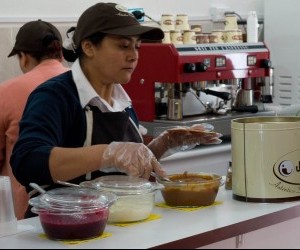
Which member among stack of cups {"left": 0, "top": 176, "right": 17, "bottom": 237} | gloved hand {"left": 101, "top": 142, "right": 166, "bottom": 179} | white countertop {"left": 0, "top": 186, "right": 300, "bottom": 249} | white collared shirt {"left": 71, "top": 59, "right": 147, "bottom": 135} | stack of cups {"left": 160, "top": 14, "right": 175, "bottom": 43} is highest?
stack of cups {"left": 160, "top": 14, "right": 175, "bottom": 43}

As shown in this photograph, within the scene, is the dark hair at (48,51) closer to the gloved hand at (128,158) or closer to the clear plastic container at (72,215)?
the gloved hand at (128,158)

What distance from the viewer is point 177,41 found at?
4508mm

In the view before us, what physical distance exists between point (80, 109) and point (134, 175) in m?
0.48

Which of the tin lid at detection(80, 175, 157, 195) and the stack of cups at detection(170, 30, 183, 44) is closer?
the tin lid at detection(80, 175, 157, 195)

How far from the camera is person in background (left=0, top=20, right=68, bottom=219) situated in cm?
356

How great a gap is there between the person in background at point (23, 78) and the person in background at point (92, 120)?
812 mm

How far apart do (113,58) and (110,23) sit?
14 centimetres

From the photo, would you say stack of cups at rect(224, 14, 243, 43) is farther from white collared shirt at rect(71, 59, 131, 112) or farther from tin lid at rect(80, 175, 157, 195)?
tin lid at rect(80, 175, 157, 195)

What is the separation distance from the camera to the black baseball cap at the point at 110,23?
2.66 meters

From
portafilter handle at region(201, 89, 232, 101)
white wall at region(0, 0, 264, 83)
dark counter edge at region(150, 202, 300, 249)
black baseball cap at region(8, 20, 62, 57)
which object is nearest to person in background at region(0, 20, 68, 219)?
black baseball cap at region(8, 20, 62, 57)

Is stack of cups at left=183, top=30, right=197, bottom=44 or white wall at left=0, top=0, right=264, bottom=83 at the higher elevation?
white wall at left=0, top=0, right=264, bottom=83

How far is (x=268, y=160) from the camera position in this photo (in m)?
2.32

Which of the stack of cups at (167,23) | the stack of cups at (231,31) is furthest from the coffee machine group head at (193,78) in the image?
the stack of cups at (167,23)

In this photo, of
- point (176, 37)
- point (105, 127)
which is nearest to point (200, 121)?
point (176, 37)
